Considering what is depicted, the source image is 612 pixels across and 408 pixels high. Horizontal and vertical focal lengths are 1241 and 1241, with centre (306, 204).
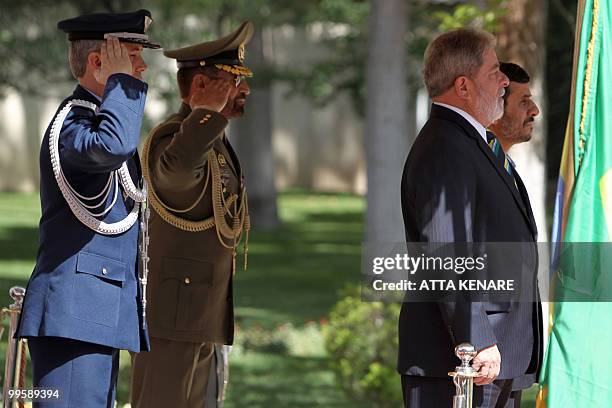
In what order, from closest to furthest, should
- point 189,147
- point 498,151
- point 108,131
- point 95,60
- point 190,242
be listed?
point 108,131 → point 95,60 → point 498,151 → point 189,147 → point 190,242

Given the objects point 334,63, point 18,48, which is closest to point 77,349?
point 18,48

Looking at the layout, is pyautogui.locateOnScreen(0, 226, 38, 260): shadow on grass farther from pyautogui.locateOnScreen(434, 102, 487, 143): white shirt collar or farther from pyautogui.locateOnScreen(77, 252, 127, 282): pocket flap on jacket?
pyautogui.locateOnScreen(434, 102, 487, 143): white shirt collar

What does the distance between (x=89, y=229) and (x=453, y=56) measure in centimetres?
140

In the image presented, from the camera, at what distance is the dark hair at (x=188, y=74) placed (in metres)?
5.06

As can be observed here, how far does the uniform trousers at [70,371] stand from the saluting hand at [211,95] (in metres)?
1.21

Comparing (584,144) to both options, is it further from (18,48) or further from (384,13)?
(18,48)

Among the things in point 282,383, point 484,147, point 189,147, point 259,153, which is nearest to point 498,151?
point 484,147

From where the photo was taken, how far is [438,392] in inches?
169

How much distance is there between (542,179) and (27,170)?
19.0m

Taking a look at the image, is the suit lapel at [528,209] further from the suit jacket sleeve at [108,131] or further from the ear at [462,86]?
the suit jacket sleeve at [108,131]

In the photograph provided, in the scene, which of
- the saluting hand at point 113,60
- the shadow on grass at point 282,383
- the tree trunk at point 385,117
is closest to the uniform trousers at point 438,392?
the saluting hand at point 113,60

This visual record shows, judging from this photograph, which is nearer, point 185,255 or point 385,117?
point 185,255

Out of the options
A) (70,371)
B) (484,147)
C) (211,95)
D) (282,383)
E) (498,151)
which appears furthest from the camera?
(282,383)

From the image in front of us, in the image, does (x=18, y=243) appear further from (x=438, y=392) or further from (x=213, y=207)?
(x=438, y=392)
